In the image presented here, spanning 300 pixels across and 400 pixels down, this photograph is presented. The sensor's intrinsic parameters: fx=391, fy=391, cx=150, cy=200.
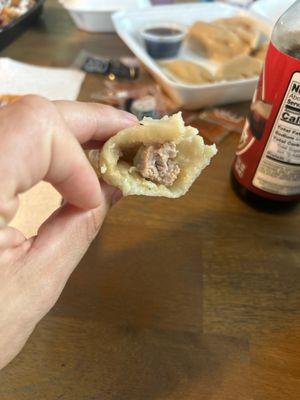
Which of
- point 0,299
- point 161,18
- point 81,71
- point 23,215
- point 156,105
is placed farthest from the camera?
point 161,18

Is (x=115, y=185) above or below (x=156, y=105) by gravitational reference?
above

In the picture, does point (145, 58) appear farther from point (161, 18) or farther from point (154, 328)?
point (154, 328)

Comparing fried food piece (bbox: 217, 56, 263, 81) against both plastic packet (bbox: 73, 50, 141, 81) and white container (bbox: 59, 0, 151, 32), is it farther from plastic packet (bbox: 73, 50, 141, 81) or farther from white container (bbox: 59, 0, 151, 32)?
white container (bbox: 59, 0, 151, 32)

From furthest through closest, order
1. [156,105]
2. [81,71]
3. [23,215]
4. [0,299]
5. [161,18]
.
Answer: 1. [161,18]
2. [81,71]
3. [156,105]
4. [23,215]
5. [0,299]

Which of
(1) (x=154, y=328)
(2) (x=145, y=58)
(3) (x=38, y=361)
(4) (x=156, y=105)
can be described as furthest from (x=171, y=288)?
(2) (x=145, y=58)

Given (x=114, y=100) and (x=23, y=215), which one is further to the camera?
(x=114, y=100)

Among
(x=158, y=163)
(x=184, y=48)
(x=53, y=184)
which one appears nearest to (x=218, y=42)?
(x=184, y=48)
